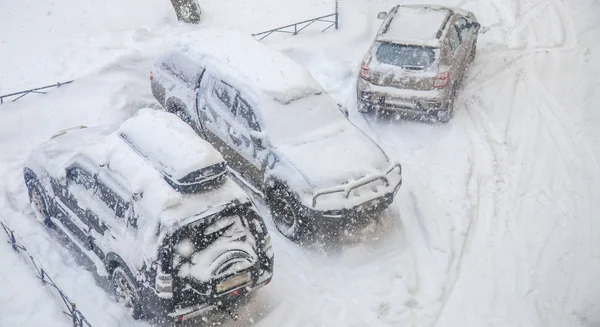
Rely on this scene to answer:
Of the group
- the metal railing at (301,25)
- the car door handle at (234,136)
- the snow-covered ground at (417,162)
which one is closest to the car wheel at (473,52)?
the snow-covered ground at (417,162)

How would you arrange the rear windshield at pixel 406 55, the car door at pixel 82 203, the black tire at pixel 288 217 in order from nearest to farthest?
the car door at pixel 82 203
the black tire at pixel 288 217
the rear windshield at pixel 406 55

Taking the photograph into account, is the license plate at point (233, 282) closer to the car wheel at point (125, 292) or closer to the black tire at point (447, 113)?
the car wheel at point (125, 292)

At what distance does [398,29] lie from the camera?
11.8 meters

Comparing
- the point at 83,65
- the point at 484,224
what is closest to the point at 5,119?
the point at 83,65

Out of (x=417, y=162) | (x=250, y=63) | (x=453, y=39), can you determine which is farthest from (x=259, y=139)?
(x=453, y=39)

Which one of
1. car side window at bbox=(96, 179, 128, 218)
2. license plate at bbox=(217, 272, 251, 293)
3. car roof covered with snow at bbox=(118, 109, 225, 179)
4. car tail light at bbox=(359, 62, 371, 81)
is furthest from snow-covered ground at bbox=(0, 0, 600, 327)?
car roof covered with snow at bbox=(118, 109, 225, 179)

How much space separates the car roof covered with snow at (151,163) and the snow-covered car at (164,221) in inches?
0.5

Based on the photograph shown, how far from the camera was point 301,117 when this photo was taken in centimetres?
945

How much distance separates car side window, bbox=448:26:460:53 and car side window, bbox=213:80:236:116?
4500 mm

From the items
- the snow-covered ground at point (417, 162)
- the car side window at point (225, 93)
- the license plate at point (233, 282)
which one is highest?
the car side window at point (225, 93)

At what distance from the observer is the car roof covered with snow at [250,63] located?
9.59 metres

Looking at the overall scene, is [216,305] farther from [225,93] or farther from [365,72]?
[365,72]

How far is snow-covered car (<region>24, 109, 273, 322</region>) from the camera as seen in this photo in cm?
684

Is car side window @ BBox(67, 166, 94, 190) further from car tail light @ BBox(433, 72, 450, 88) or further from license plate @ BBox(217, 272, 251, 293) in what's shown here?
car tail light @ BBox(433, 72, 450, 88)
